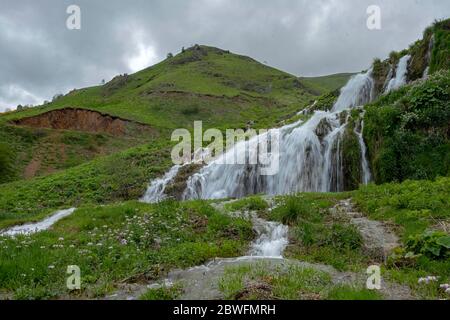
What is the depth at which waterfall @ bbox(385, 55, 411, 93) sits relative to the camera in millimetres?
27353

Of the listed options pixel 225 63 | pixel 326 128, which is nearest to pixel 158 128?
pixel 326 128

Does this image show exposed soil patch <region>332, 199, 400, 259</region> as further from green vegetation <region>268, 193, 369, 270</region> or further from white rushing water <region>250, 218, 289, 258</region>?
white rushing water <region>250, 218, 289, 258</region>

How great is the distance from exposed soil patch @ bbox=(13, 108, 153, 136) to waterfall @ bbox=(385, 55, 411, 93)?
39.2 meters

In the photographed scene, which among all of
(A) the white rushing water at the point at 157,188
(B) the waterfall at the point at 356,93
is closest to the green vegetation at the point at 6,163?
(A) the white rushing water at the point at 157,188

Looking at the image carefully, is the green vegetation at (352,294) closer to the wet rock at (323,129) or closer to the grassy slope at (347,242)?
the grassy slope at (347,242)

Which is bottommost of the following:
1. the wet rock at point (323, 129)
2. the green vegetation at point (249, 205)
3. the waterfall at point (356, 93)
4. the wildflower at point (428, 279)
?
the wildflower at point (428, 279)

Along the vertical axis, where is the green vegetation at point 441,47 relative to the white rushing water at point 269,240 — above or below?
above

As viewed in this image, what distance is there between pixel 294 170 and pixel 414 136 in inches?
244

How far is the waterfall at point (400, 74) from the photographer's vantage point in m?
27.4

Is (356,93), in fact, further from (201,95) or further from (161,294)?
(201,95)

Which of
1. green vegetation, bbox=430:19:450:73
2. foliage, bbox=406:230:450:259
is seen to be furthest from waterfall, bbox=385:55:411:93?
foliage, bbox=406:230:450:259

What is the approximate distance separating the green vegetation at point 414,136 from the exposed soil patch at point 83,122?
46.2 m

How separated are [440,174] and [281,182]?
7.93 m
